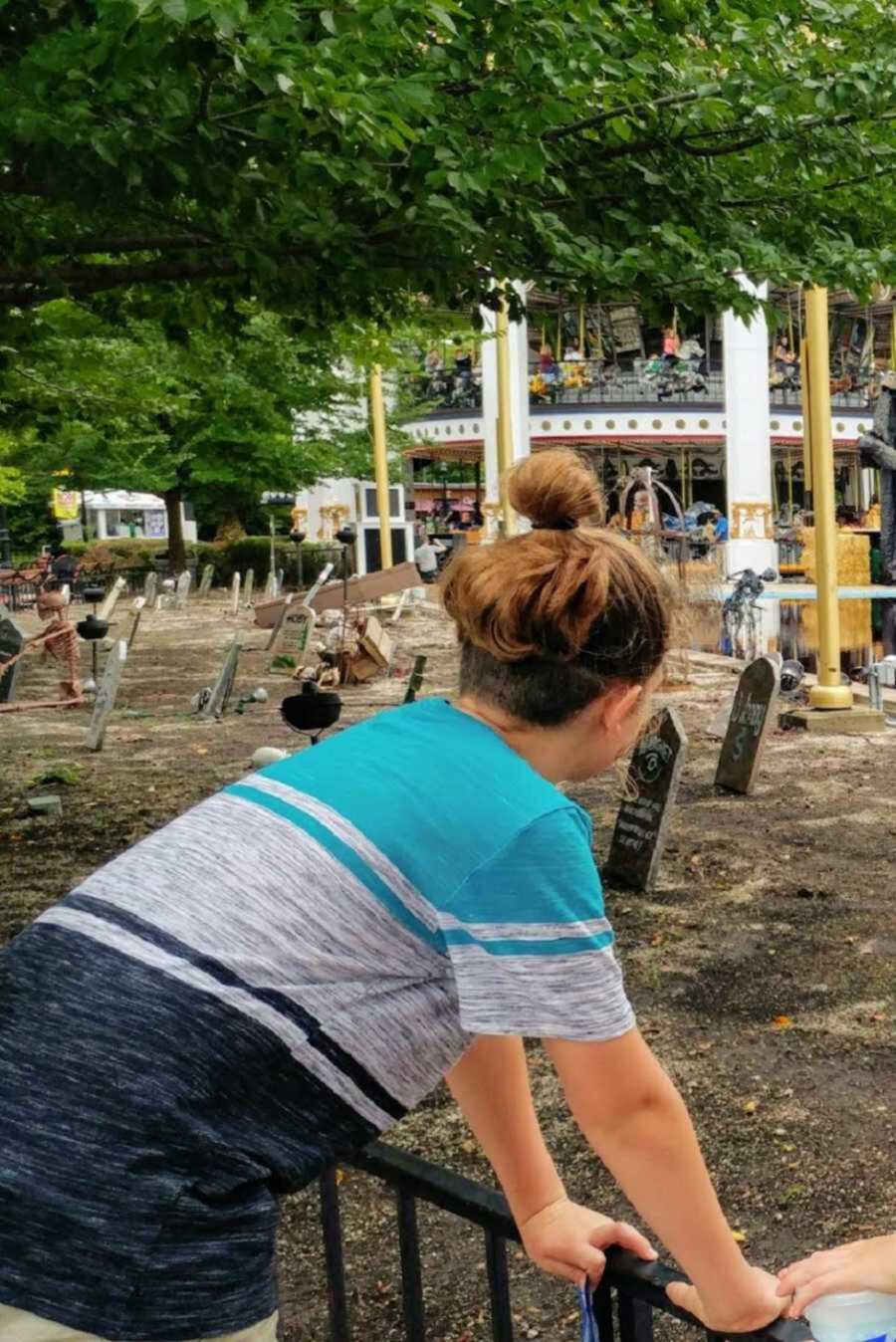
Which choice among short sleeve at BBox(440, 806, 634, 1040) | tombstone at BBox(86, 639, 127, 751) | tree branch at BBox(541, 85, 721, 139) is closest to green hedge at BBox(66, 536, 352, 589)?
tombstone at BBox(86, 639, 127, 751)

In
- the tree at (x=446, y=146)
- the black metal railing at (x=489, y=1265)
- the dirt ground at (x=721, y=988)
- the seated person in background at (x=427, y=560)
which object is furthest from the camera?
the seated person in background at (x=427, y=560)

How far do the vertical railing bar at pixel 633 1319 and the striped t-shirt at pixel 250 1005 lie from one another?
18.2 inches

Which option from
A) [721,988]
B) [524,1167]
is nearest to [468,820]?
[524,1167]

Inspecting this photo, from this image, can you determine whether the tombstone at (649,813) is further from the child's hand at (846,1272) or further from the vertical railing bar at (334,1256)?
the child's hand at (846,1272)

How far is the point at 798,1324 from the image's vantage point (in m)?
1.58

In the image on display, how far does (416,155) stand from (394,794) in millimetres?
5068

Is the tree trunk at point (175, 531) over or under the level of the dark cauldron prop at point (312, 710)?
over

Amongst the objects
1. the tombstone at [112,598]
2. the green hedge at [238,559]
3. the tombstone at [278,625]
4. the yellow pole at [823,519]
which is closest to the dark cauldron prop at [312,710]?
the yellow pole at [823,519]

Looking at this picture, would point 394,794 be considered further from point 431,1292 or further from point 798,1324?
point 431,1292

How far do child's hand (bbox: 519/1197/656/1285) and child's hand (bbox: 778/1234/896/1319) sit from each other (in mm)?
253

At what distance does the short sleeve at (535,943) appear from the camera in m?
1.47

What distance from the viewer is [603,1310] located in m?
1.78

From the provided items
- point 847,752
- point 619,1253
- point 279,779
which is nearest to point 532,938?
point 279,779

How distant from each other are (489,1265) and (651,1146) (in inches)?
23.6
